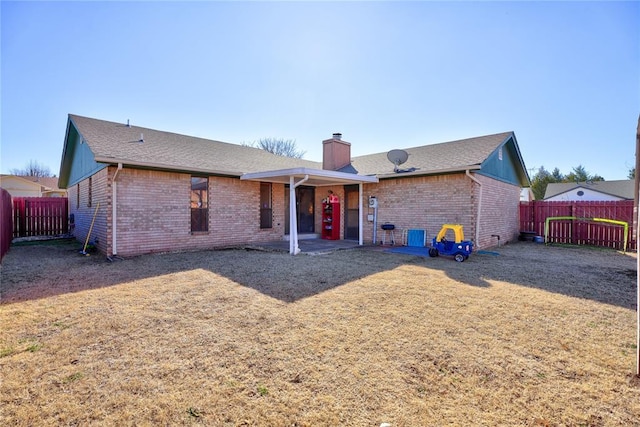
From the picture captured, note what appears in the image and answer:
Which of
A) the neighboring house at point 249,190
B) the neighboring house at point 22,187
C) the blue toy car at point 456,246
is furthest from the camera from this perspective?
the neighboring house at point 22,187

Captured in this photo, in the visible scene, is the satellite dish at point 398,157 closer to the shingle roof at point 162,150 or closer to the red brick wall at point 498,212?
the red brick wall at point 498,212

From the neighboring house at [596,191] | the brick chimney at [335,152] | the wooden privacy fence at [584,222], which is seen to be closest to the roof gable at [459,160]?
the brick chimney at [335,152]

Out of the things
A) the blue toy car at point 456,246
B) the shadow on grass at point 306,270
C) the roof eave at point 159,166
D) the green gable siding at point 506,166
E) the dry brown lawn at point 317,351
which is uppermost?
the green gable siding at point 506,166

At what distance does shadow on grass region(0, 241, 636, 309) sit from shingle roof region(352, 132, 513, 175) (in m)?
3.09

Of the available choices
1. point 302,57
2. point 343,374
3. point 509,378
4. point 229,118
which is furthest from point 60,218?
point 509,378

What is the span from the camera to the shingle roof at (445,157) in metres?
9.98

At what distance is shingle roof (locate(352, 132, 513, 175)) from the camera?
32.8 ft

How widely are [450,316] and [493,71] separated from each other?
28.9 ft

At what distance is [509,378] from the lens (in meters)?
2.64

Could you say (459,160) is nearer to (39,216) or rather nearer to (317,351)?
(317,351)

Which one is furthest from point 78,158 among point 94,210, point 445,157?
point 445,157

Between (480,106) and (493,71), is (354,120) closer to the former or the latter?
(480,106)

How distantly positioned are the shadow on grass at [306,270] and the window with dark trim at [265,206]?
6.76ft

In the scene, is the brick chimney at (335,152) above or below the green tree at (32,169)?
below
